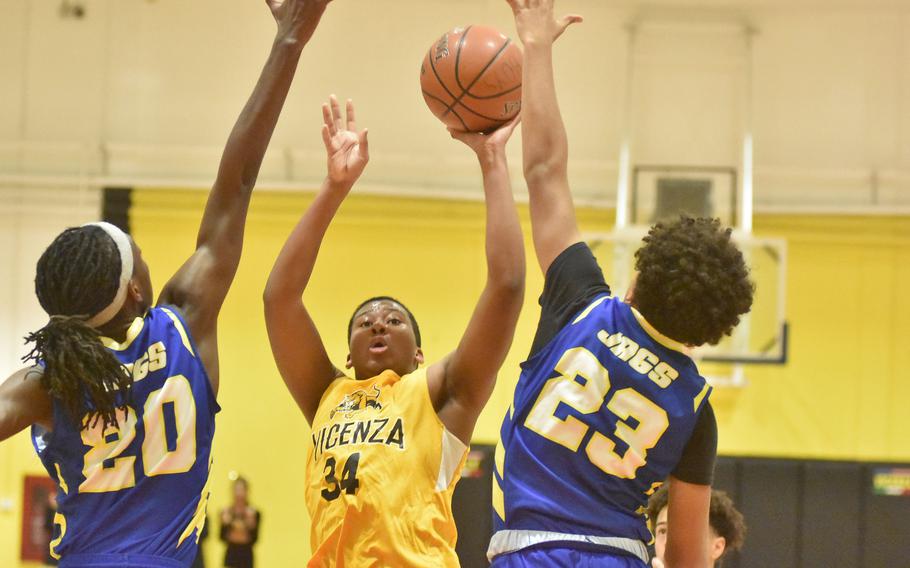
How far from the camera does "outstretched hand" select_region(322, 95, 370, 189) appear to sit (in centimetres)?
325

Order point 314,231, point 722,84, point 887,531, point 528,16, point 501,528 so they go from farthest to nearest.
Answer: point 722,84 < point 887,531 < point 314,231 < point 528,16 < point 501,528

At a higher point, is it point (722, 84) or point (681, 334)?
point (722, 84)

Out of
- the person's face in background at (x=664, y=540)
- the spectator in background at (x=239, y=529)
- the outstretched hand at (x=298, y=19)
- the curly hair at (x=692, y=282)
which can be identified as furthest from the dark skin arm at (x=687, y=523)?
the spectator in background at (x=239, y=529)

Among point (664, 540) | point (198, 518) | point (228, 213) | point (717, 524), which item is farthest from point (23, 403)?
point (717, 524)

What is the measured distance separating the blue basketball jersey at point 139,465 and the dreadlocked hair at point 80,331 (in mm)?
51

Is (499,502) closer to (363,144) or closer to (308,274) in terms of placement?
(308,274)

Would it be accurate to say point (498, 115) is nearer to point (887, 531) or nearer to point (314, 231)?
point (314, 231)

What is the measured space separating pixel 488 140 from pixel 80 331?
1323mm

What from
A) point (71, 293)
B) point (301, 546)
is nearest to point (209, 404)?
point (71, 293)

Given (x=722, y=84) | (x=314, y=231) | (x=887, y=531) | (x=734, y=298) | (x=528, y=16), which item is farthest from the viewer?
(x=722, y=84)

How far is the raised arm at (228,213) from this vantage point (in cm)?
268

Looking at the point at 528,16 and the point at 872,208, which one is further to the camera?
the point at 872,208

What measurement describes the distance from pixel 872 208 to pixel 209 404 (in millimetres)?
8595

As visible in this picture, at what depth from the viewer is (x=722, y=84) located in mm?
9875
